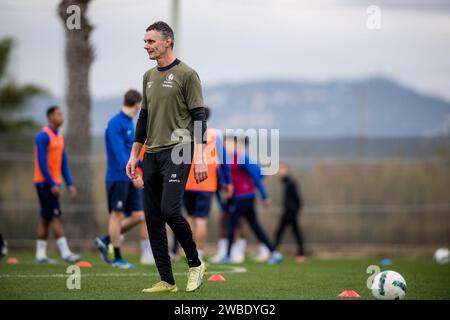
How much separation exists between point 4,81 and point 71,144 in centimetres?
671

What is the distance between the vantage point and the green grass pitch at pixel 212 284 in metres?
9.10

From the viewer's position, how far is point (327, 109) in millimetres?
27500

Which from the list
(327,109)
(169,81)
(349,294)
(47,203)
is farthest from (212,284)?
(327,109)

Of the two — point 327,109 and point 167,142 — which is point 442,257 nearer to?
point 167,142

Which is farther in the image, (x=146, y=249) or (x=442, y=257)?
(x=442, y=257)

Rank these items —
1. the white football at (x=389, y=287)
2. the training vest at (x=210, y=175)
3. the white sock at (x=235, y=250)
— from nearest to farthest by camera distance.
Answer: the white football at (x=389, y=287) → the training vest at (x=210, y=175) → the white sock at (x=235, y=250)

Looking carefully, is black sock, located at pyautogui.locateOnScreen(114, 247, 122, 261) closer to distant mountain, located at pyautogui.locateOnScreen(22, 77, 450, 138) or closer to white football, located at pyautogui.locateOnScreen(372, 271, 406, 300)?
white football, located at pyautogui.locateOnScreen(372, 271, 406, 300)

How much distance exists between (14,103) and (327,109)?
9246 millimetres

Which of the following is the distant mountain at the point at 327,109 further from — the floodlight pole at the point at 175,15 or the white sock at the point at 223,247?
the white sock at the point at 223,247

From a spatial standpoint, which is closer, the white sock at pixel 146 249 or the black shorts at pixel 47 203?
the black shorts at pixel 47 203

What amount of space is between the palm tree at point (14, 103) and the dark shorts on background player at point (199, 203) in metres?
12.1

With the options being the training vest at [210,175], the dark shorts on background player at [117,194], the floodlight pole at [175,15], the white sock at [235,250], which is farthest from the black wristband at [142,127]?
the floodlight pole at [175,15]
